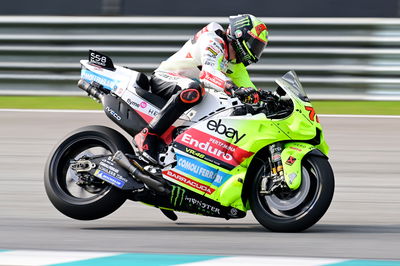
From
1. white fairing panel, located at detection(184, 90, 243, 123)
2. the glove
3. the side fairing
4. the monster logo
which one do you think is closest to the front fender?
the side fairing

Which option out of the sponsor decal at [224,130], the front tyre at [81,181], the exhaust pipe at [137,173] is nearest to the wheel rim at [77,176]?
the front tyre at [81,181]

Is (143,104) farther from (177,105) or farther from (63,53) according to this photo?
(63,53)

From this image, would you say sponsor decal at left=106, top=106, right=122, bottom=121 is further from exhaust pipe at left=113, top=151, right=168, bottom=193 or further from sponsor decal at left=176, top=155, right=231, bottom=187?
sponsor decal at left=176, top=155, right=231, bottom=187

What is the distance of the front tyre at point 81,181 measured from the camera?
622 centimetres

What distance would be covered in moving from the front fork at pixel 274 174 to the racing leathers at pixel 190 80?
14.2 inches

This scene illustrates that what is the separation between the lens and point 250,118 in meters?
6.07

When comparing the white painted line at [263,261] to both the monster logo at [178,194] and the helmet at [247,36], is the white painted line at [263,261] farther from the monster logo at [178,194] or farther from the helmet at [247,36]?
the helmet at [247,36]

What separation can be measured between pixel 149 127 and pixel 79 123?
4792mm

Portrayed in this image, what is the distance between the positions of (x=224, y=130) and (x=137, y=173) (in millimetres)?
670

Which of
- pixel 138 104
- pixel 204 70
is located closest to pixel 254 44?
pixel 204 70

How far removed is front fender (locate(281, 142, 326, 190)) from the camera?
5.84 m

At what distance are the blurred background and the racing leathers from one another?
5785 mm

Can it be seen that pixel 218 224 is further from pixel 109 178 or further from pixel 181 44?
pixel 181 44

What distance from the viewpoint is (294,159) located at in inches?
231
